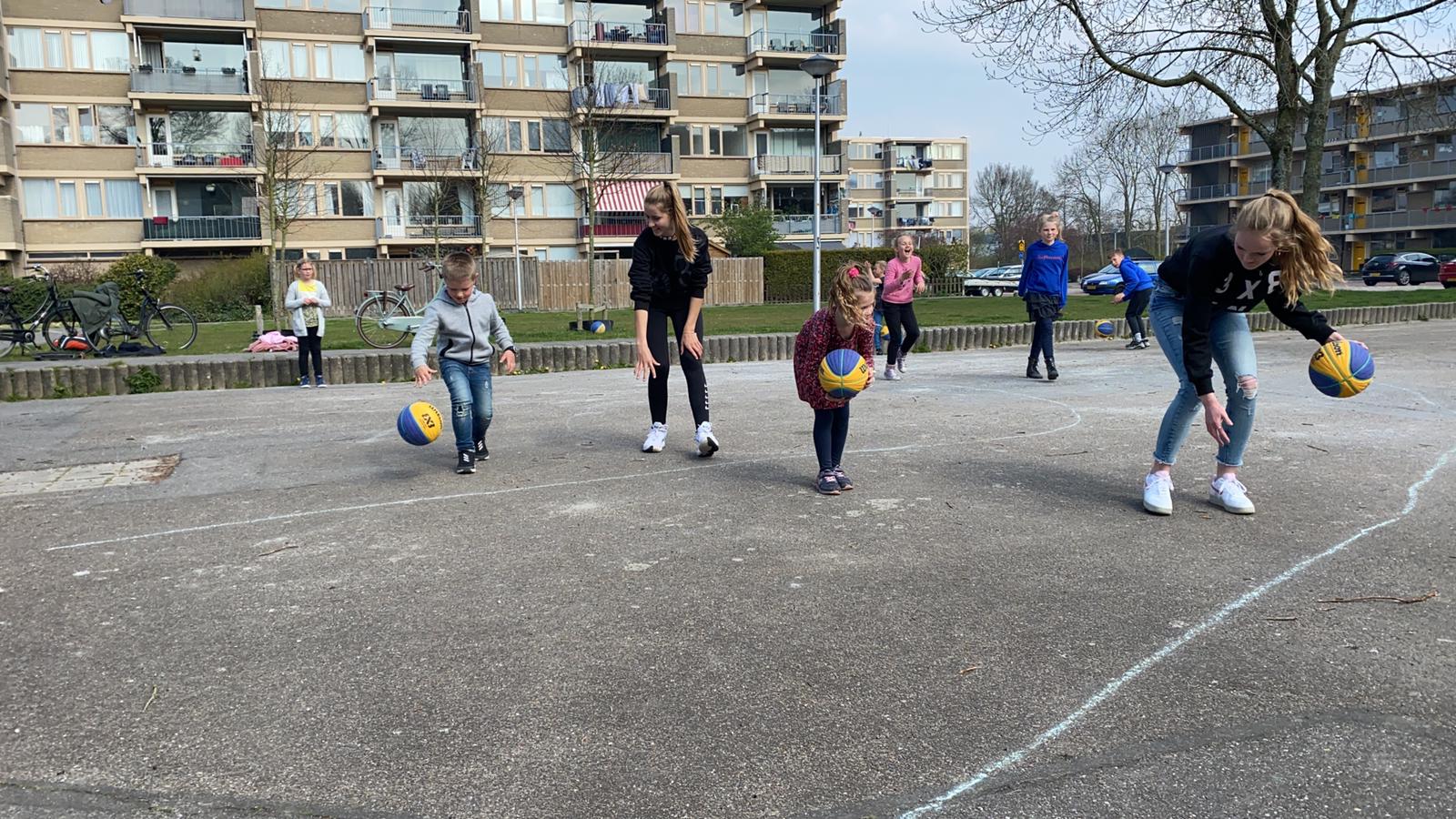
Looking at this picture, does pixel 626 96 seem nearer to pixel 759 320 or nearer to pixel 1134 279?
pixel 759 320

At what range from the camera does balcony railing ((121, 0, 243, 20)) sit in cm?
4256

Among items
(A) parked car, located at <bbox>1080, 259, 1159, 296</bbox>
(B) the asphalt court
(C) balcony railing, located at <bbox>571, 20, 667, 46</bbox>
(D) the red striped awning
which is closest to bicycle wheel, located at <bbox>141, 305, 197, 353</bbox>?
(B) the asphalt court

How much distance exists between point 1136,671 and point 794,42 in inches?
2096

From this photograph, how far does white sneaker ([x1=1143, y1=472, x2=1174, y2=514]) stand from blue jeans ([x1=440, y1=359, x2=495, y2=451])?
4128 millimetres

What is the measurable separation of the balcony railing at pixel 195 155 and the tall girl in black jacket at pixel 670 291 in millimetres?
42412

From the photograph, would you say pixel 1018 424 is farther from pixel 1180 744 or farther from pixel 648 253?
pixel 1180 744

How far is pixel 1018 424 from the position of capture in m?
8.47

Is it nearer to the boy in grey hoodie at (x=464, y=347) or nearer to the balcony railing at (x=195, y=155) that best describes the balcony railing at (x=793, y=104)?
the balcony railing at (x=195, y=155)

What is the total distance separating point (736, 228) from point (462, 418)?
39959 mm

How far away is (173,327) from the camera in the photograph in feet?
58.4

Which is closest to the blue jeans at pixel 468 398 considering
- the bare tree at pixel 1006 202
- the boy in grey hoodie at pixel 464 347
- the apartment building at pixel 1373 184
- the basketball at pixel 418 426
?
the boy in grey hoodie at pixel 464 347

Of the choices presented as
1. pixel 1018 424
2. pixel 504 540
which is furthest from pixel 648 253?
pixel 1018 424

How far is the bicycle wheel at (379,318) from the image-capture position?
59.2 ft

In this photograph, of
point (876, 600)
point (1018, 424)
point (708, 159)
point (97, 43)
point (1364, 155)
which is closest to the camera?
point (876, 600)
